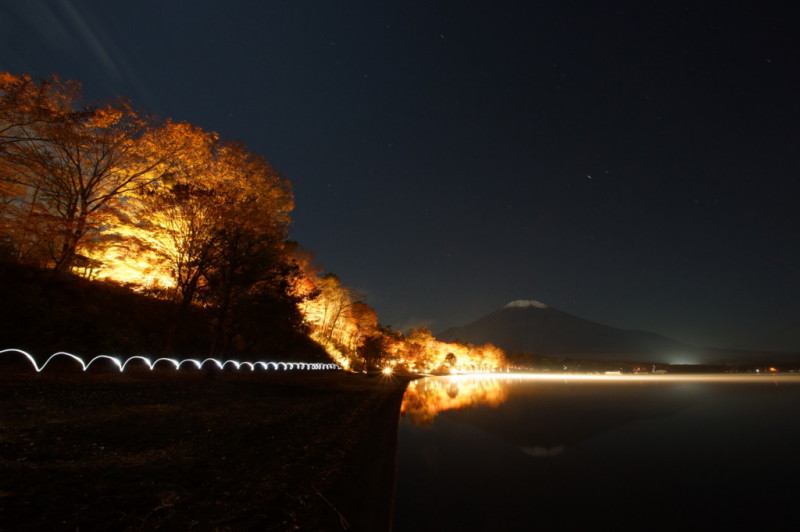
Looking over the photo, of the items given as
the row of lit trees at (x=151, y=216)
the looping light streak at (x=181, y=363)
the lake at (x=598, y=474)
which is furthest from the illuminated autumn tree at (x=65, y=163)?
→ the lake at (x=598, y=474)

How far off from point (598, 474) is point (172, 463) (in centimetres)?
1134

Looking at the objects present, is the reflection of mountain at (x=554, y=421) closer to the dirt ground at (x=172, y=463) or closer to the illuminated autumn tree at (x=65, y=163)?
the dirt ground at (x=172, y=463)

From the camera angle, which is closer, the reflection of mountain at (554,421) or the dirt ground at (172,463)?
the dirt ground at (172,463)

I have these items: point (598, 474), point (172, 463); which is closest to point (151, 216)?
point (172, 463)

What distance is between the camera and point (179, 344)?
993 inches

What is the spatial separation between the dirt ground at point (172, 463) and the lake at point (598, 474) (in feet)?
5.06

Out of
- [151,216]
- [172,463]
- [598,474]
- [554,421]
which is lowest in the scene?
[554,421]

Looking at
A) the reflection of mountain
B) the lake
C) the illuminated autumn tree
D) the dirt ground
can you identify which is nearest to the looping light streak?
the dirt ground

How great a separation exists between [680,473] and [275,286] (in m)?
20.7

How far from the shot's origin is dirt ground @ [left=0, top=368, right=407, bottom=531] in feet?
16.5

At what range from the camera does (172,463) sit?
6992mm

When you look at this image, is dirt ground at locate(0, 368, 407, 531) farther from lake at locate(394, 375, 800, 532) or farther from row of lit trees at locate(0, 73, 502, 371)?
row of lit trees at locate(0, 73, 502, 371)

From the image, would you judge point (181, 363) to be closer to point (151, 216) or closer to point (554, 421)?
point (151, 216)

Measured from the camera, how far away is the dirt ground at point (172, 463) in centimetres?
504
